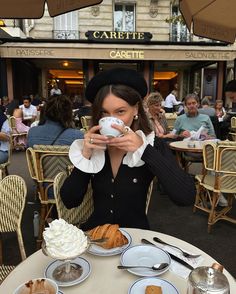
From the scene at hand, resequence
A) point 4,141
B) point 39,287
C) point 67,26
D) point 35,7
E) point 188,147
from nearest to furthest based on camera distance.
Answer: point 39,287, point 35,7, point 188,147, point 4,141, point 67,26

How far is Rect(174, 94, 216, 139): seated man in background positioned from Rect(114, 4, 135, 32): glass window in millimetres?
14012

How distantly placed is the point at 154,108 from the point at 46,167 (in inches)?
90.6

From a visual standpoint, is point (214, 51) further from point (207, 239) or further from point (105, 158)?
point (105, 158)

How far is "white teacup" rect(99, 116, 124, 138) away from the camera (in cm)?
138

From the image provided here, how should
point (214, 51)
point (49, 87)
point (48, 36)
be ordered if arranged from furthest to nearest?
point (49, 87), point (48, 36), point (214, 51)

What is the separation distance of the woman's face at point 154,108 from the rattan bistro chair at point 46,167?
2149 millimetres

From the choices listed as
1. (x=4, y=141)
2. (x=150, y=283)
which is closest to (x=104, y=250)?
(x=150, y=283)

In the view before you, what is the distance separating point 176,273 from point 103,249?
0.33 m

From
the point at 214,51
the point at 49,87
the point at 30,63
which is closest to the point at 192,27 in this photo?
the point at 214,51

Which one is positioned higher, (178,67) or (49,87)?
(178,67)

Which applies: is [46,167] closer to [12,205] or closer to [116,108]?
[12,205]

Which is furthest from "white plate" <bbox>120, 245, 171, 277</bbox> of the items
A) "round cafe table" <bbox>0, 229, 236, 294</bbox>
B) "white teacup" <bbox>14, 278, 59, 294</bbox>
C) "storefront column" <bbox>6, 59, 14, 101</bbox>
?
"storefront column" <bbox>6, 59, 14, 101</bbox>

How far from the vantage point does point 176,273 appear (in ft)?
3.96

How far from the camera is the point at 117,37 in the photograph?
13305mm
